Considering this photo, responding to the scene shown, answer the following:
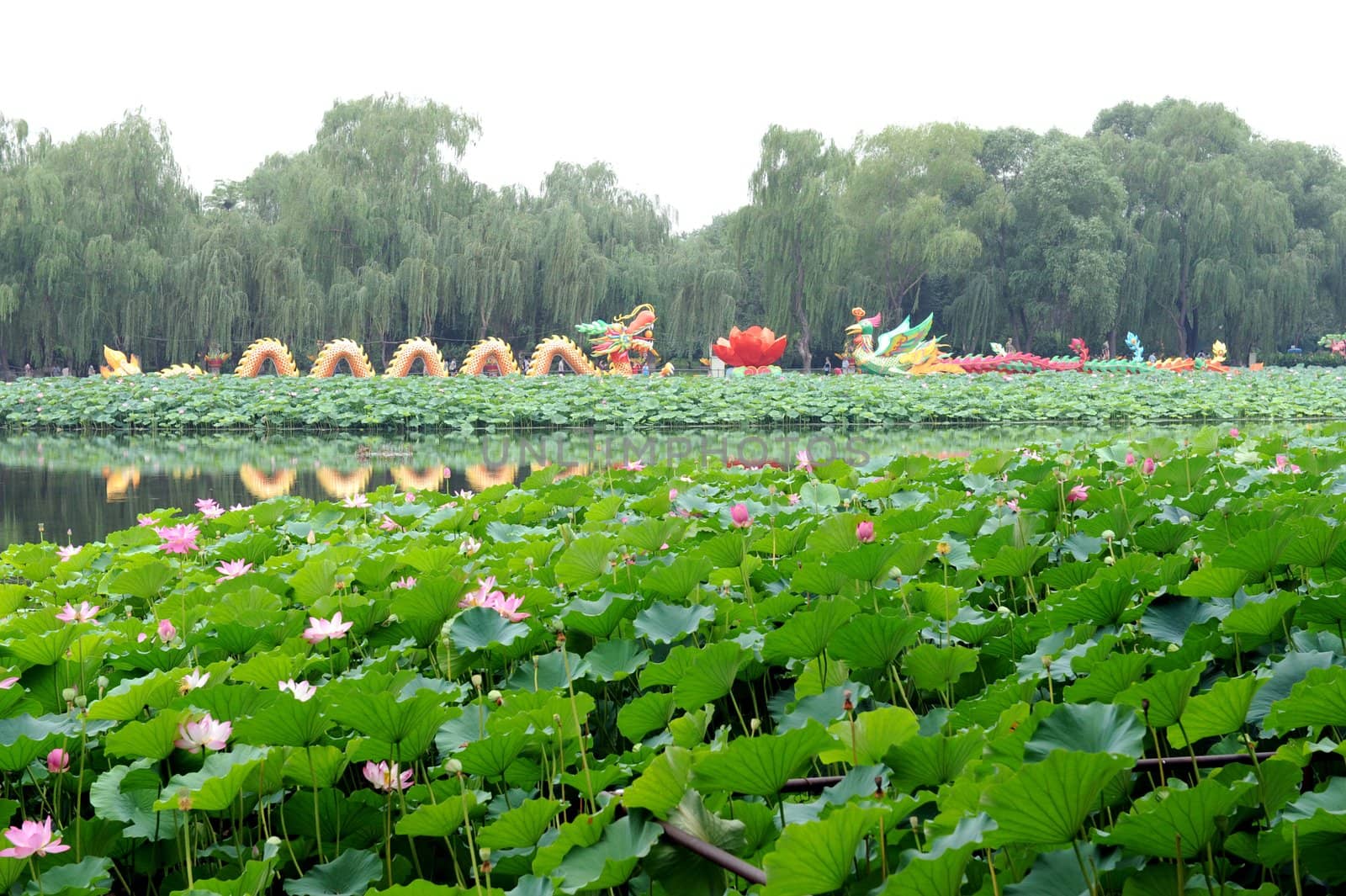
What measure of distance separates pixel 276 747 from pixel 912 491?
2.11 m

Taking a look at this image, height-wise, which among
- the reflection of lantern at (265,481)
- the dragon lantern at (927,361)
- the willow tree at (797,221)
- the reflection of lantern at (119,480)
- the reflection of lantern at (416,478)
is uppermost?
the willow tree at (797,221)

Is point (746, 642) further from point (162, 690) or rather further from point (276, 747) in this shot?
point (162, 690)

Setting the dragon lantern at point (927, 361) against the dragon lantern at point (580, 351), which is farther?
the dragon lantern at point (927, 361)

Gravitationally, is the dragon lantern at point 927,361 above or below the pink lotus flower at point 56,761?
above

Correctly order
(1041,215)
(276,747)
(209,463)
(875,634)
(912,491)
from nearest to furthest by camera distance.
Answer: (276,747) → (875,634) → (912,491) → (209,463) → (1041,215)

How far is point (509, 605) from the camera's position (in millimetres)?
1532

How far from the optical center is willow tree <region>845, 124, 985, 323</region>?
83.9 feet

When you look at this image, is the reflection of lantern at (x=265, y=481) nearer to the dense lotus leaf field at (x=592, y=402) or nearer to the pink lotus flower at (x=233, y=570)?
the pink lotus flower at (x=233, y=570)

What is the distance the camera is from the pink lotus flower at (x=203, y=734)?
46.4 inches

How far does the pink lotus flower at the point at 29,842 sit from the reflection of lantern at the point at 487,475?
582cm

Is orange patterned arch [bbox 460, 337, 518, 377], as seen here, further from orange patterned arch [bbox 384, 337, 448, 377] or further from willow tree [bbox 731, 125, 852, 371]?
willow tree [bbox 731, 125, 852, 371]

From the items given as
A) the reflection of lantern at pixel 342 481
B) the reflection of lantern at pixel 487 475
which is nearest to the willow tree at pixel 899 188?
the reflection of lantern at pixel 487 475

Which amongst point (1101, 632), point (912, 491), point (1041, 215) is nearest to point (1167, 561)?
point (1101, 632)

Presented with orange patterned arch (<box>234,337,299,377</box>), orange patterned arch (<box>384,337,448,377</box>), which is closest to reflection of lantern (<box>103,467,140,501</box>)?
orange patterned arch (<box>234,337,299,377</box>)
